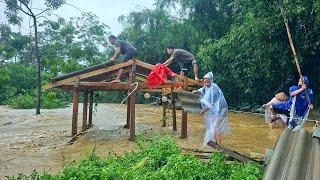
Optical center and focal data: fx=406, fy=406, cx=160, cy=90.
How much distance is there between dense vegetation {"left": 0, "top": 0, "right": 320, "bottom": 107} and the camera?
16219 millimetres

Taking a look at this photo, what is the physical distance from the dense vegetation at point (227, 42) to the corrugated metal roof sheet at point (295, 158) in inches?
387

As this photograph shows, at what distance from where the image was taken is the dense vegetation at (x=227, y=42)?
1622 cm

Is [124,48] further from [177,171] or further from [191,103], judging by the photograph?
[177,171]

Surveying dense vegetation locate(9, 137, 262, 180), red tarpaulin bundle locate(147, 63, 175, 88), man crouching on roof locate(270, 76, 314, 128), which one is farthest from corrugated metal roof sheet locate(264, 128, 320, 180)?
red tarpaulin bundle locate(147, 63, 175, 88)

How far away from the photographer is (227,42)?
1945 cm

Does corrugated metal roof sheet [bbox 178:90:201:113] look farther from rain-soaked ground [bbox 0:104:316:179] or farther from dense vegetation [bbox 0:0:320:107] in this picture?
dense vegetation [bbox 0:0:320:107]

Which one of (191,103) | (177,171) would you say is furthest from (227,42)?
(177,171)

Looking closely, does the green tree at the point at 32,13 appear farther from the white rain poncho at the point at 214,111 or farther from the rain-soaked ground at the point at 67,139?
the white rain poncho at the point at 214,111

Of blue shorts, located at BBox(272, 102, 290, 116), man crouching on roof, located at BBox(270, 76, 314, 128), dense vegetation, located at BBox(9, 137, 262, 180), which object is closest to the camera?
dense vegetation, located at BBox(9, 137, 262, 180)

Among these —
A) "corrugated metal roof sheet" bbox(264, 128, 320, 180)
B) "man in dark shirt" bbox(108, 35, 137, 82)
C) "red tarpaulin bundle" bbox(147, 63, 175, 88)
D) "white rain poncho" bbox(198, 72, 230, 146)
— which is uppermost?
"man in dark shirt" bbox(108, 35, 137, 82)

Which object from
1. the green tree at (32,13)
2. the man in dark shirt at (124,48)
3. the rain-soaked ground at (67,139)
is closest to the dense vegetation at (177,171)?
the rain-soaked ground at (67,139)

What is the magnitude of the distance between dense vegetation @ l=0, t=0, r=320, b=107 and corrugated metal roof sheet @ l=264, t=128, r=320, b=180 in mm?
9820

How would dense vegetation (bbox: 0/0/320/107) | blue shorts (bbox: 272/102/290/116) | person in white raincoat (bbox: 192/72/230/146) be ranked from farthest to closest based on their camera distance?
dense vegetation (bbox: 0/0/320/107) → person in white raincoat (bbox: 192/72/230/146) → blue shorts (bbox: 272/102/290/116)

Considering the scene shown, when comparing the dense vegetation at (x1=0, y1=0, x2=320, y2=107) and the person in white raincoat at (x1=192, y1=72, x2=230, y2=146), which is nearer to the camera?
the person in white raincoat at (x1=192, y1=72, x2=230, y2=146)
